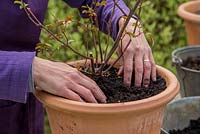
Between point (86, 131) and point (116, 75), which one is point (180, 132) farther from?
point (86, 131)

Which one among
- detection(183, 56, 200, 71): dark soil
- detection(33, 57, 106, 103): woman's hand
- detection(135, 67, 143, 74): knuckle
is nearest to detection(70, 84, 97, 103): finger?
detection(33, 57, 106, 103): woman's hand

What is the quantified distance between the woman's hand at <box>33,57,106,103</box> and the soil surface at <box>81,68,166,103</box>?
0.09 metres

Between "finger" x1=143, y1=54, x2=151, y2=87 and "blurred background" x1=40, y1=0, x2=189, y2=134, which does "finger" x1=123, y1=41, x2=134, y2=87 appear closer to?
"finger" x1=143, y1=54, x2=151, y2=87

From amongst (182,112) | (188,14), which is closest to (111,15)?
(182,112)

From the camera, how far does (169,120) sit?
204 centimetres

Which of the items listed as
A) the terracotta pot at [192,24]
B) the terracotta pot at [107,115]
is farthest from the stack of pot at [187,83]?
the terracotta pot at [107,115]

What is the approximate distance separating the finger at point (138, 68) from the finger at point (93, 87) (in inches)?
6.5

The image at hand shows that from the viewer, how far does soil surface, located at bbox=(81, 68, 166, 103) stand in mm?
1442

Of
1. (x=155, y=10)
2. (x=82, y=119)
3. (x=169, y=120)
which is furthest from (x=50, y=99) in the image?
(x=155, y=10)

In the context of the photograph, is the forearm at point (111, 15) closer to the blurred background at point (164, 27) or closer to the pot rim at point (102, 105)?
the pot rim at point (102, 105)

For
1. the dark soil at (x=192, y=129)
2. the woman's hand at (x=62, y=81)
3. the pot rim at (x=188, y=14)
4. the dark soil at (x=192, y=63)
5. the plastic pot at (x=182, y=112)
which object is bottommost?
the dark soil at (x=192, y=129)

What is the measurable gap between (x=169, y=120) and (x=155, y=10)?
1.95 meters

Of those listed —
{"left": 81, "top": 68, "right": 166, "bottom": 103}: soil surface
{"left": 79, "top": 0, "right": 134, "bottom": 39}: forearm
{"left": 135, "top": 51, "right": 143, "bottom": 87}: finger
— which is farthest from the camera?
{"left": 79, "top": 0, "right": 134, "bottom": 39}: forearm

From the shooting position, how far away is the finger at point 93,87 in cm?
138
